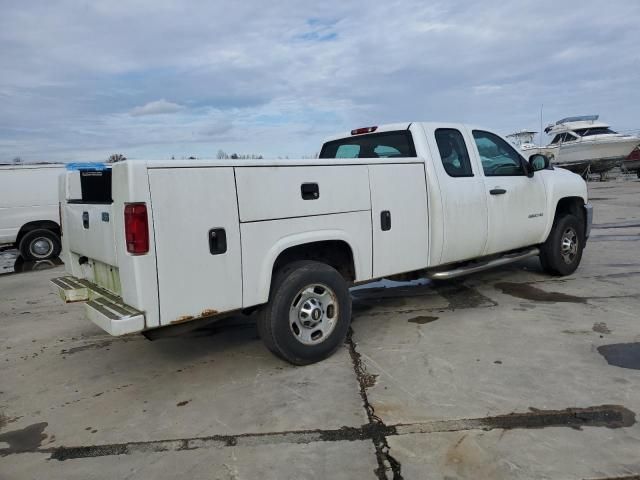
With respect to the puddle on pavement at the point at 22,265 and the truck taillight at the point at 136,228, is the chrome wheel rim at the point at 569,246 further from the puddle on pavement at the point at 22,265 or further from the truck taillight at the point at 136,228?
the puddle on pavement at the point at 22,265

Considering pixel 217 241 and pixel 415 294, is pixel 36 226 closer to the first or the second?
pixel 415 294

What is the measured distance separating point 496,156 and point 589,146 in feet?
83.6

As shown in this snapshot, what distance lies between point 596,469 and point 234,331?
11.8 ft

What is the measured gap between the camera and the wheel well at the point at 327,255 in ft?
14.0

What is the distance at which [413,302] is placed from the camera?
242 inches

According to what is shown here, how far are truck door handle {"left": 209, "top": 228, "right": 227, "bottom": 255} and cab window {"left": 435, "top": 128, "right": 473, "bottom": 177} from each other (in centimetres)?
253

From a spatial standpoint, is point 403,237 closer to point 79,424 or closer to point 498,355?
point 498,355

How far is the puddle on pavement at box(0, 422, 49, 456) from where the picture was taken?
3326 mm

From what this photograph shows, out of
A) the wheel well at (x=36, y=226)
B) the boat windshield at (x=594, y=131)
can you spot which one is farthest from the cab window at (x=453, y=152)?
the boat windshield at (x=594, y=131)

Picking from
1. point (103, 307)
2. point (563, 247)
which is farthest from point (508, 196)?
point (103, 307)

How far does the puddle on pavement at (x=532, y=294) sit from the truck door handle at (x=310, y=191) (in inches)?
125

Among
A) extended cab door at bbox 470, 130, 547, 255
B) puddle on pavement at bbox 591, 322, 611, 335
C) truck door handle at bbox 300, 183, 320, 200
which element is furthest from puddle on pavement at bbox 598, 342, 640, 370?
truck door handle at bbox 300, 183, 320, 200

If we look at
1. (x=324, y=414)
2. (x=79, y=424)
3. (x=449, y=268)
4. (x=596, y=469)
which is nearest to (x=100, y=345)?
(x=79, y=424)

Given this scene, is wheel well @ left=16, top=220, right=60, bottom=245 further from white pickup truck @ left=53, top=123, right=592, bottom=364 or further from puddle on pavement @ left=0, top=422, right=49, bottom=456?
puddle on pavement @ left=0, top=422, right=49, bottom=456
